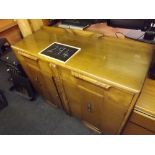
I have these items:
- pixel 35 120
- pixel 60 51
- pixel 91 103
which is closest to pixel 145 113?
pixel 91 103

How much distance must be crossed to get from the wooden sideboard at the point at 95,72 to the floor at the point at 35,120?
9.9 inches

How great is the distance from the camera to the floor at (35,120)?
1.48m

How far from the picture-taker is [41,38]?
1300 mm

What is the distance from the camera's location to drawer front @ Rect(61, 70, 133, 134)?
0.83m

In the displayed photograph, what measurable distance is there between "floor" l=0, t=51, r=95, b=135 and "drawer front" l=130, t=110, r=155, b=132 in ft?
2.03

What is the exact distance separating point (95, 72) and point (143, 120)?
1.41 feet

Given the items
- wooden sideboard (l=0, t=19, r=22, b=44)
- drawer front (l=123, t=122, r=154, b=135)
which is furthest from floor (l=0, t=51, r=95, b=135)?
wooden sideboard (l=0, t=19, r=22, b=44)

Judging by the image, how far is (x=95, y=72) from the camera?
85 centimetres

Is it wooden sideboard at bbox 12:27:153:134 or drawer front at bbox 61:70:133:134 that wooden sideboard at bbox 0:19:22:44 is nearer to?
wooden sideboard at bbox 12:27:153:134

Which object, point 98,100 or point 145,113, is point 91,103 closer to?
point 98,100

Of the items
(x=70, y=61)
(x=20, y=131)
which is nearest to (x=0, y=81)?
(x=20, y=131)
